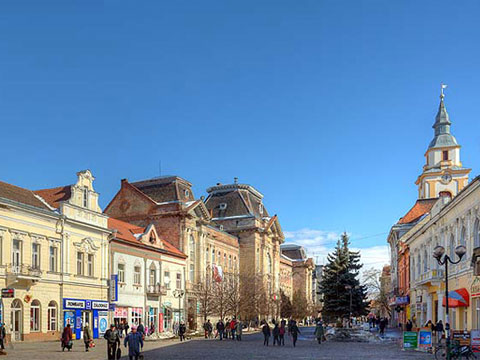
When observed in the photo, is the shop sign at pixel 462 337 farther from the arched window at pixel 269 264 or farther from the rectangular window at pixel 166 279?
the arched window at pixel 269 264

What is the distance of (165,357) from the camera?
84.2 feet

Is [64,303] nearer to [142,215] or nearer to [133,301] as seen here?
[133,301]

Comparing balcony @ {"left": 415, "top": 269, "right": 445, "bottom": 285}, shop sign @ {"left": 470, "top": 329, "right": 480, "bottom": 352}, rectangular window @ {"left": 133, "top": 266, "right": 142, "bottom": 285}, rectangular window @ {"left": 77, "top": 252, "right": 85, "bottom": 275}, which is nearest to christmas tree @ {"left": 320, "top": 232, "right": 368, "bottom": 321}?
balcony @ {"left": 415, "top": 269, "right": 445, "bottom": 285}

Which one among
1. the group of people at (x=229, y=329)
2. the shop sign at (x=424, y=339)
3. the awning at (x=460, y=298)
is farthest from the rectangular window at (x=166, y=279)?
the shop sign at (x=424, y=339)

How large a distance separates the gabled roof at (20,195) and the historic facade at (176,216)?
21.1 m

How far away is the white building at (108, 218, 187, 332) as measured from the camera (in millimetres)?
48031

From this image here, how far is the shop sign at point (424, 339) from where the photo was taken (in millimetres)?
28641

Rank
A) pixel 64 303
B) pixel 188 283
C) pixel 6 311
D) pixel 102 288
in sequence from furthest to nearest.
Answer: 1. pixel 188 283
2. pixel 102 288
3. pixel 64 303
4. pixel 6 311

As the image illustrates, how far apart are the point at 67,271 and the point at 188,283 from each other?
22.2 meters

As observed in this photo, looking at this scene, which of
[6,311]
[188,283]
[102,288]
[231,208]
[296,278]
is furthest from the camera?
[296,278]

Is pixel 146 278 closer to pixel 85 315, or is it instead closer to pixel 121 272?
pixel 121 272

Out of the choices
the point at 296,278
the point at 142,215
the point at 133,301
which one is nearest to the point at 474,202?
the point at 133,301

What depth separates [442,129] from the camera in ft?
274

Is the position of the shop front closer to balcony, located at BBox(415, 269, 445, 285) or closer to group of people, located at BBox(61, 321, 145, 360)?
group of people, located at BBox(61, 321, 145, 360)
